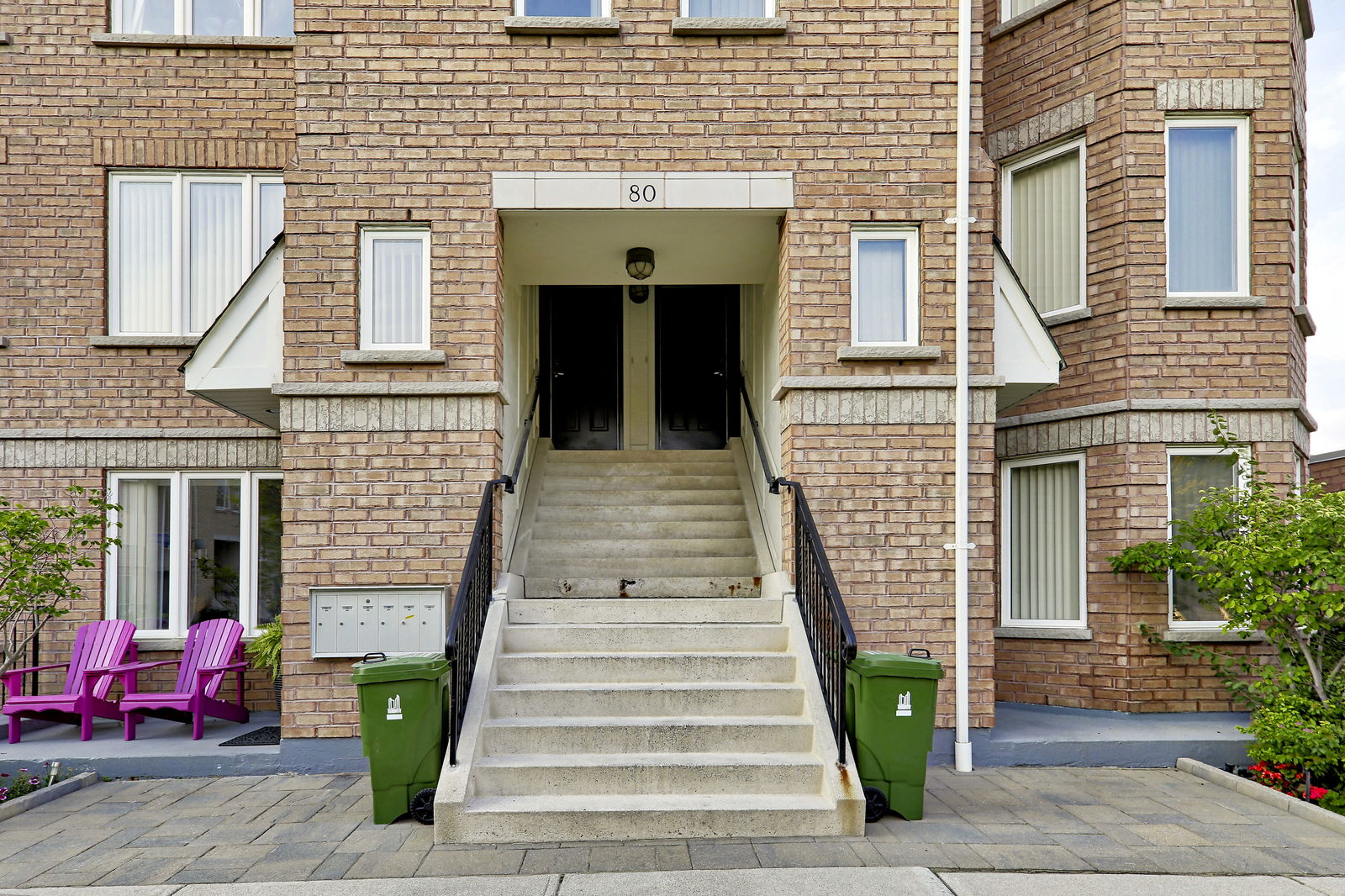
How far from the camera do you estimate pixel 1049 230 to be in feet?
30.0

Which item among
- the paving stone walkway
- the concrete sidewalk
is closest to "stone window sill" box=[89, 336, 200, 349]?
the paving stone walkway

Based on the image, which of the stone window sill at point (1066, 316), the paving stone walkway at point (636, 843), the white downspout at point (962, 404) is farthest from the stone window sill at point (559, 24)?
the paving stone walkway at point (636, 843)

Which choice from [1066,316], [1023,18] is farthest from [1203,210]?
[1023,18]

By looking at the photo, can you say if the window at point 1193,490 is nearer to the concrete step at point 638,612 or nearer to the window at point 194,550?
the concrete step at point 638,612

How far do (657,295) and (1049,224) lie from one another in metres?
4.06

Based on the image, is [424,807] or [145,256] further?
[145,256]

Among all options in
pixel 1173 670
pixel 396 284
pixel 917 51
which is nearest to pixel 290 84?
pixel 396 284

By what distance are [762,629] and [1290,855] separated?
315 centimetres

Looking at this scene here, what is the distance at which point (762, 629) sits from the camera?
6.81 metres

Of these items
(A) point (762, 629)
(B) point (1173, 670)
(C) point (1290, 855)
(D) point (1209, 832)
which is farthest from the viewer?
(B) point (1173, 670)

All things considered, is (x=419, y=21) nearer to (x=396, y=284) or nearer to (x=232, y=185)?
(x=396, y=284)

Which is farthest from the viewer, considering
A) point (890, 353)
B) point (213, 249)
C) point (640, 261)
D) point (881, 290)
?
point (213, 249)

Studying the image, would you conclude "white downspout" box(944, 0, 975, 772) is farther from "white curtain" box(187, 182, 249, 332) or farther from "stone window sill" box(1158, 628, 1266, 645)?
"white curtain" box(187, 182, 249, 332)

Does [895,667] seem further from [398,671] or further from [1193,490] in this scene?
[1193,490]
